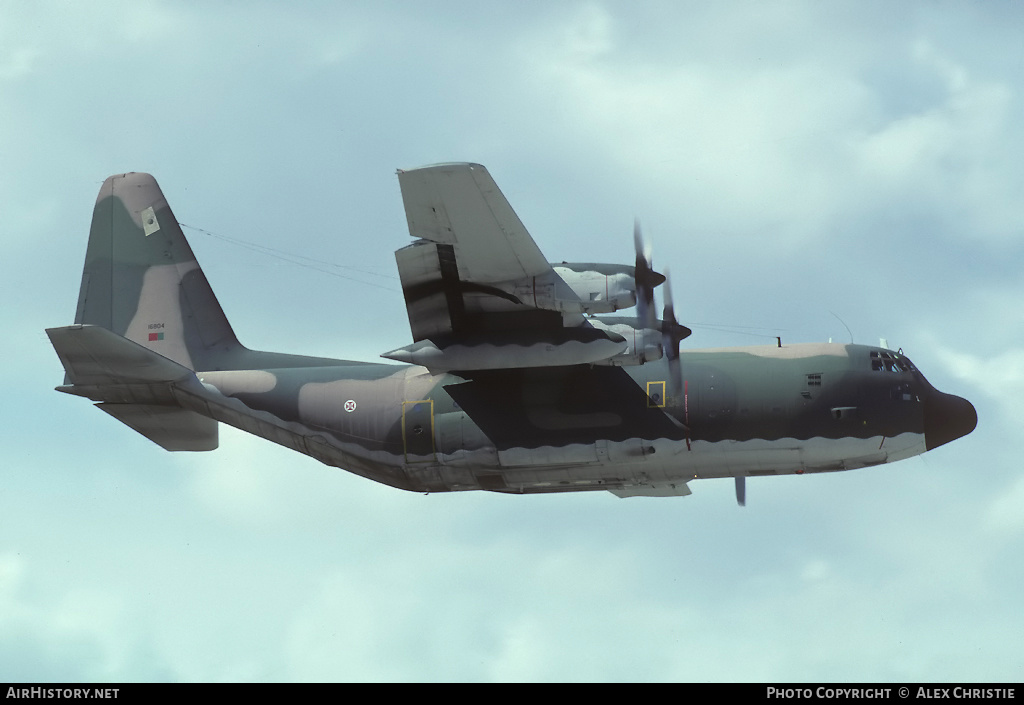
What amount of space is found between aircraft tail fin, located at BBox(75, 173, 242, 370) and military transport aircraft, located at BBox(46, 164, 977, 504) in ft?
6.19

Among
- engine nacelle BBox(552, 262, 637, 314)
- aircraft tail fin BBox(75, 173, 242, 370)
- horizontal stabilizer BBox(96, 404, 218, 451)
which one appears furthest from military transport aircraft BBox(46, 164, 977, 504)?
aircraft tail fin BBox(75, 173, 242, 370)

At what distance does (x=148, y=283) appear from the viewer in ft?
99.7

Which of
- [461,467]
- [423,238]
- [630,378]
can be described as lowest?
[461,467]

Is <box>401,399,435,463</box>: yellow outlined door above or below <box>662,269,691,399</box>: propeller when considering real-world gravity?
below

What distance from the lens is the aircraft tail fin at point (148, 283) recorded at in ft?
97.6

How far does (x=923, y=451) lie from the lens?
25.7m

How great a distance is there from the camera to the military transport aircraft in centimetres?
2491

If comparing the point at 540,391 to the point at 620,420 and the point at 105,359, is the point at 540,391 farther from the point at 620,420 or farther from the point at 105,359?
the point at 105,359

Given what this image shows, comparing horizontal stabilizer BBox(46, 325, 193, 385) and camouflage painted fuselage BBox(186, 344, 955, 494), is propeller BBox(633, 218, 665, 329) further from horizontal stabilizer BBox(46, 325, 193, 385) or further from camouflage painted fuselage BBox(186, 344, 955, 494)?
horizontal stabilizer BBox(46, 325, 193, 385)

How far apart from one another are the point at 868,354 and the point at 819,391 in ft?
4.37

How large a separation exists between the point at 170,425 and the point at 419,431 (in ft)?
19.9
